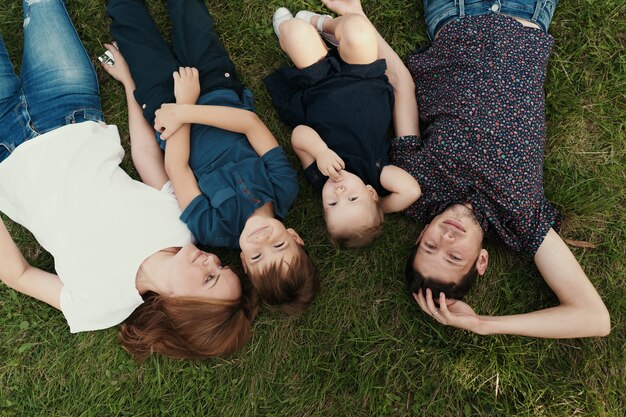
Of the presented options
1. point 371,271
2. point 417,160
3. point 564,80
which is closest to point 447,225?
point 417,160

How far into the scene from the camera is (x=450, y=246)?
8.63ft

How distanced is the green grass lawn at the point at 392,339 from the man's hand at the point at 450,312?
0.85ft

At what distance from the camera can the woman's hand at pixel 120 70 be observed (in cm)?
316

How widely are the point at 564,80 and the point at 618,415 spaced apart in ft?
7.14

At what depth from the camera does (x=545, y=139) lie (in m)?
3.15

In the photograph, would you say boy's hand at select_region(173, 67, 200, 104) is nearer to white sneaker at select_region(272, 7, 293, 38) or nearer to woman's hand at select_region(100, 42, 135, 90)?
woman's hand at select_region(100, 42, 135, 90)

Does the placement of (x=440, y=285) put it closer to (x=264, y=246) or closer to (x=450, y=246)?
(x=450, y=246)

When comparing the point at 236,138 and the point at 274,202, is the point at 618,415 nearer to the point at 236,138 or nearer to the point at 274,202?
the point at 274,202

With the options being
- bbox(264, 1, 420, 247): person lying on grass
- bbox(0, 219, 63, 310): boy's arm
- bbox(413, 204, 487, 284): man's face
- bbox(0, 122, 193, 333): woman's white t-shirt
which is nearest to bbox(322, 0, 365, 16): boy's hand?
bbox(264, 1, 420, 247): person lying on grass

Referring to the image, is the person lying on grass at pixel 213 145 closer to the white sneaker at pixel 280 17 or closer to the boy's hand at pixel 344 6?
the white sneaker at pixel 280 17

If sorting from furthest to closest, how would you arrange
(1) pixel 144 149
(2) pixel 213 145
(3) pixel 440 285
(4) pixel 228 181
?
(1) pixel 144 149 → (2) pixel 213 145 → (4) pixel 228 181 → (3) pixel 440 285

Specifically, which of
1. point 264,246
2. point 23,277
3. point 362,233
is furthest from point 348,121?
point 23,277

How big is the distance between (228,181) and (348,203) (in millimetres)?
725

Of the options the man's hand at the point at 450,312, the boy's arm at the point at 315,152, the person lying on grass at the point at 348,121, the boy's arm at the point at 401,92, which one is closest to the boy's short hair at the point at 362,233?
the person lying on grass at the point at 348,121
